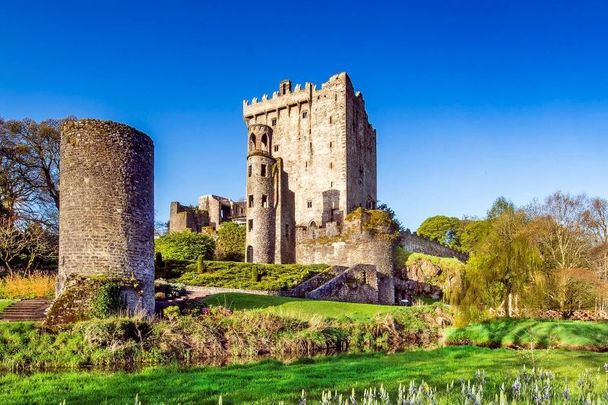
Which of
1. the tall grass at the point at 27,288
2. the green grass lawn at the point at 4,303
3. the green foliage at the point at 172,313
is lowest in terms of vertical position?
the green foliage at the point at 172,313

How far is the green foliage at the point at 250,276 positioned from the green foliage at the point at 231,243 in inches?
578

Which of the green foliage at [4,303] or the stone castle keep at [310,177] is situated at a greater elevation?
the stone castle keep at [310,177]

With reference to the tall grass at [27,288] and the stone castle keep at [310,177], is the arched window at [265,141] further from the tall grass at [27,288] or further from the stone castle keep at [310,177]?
the tall grass at [27,288]

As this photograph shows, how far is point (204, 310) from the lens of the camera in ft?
89.6

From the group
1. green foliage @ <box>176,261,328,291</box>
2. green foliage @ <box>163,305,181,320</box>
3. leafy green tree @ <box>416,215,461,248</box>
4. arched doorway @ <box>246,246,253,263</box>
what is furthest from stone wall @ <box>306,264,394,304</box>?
leafy green tree @ <box>416,215,461,248</box>

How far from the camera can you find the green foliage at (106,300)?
23591mm

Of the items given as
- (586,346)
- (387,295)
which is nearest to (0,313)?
(586,346)

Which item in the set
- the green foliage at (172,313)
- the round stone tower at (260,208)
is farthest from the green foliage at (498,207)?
the green foliage at (172,313)

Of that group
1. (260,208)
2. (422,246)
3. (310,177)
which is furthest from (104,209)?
(422,246)

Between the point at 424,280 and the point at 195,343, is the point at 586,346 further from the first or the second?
the point at 424,280

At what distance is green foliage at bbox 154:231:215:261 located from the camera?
57.6m

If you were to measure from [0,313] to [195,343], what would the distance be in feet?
29.8

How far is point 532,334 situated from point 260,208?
4126cm

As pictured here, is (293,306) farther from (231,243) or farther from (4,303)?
(231,243)
